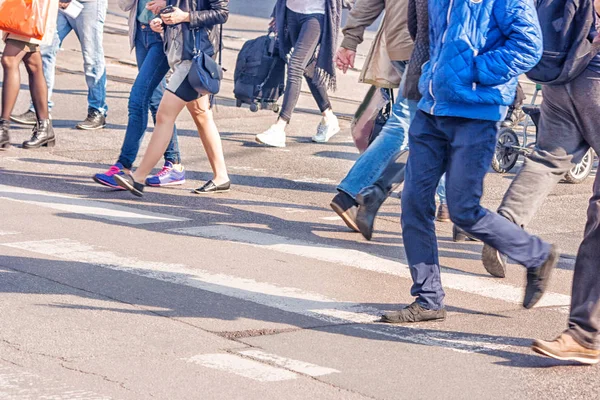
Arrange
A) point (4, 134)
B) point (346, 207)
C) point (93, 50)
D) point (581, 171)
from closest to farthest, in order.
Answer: point (346, 207)
point (4, 134)
point (581, 171)
point (93, 50)

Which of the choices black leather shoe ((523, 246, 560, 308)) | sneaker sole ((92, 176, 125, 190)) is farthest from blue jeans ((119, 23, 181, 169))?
black leather shoe ((523, 246, 560, 308))

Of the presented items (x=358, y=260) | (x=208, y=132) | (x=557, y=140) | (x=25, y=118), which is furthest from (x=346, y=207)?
(x=25, y=118)

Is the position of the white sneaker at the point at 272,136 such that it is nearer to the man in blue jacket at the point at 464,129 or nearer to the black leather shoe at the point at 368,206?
the black leather shoe at the point at 368,206

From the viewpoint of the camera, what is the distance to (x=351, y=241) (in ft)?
25.0

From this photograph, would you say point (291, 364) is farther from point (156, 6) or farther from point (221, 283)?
point (156, 6)

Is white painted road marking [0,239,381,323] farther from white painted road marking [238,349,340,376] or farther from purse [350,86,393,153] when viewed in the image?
purse [350,86,393,153]

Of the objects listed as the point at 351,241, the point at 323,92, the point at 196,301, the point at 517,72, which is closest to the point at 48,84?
the point at 323,92

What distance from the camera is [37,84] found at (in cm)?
1017

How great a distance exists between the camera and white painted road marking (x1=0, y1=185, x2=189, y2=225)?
25.7ft

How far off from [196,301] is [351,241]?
194cm

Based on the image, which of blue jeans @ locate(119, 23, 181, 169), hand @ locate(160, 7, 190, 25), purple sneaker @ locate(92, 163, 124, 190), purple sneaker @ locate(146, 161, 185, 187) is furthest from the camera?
purple sneaker @ locate(146, 161, 185, 187)

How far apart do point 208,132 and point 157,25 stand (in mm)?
844

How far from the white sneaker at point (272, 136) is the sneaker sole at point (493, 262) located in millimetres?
4599

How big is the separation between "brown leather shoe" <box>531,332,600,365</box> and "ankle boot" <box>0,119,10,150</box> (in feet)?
20.2
